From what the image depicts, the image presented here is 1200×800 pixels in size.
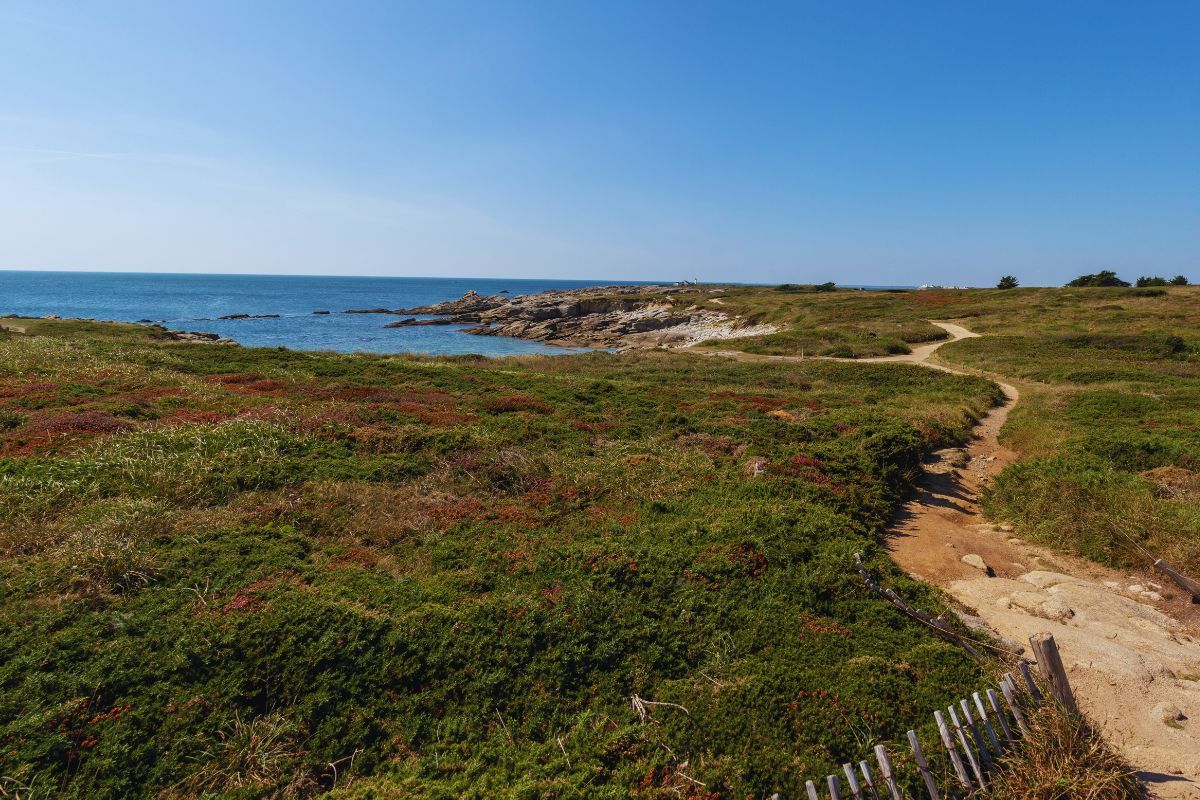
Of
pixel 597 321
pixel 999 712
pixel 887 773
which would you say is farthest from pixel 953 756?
pixel 597 321

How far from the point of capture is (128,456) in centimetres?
1300

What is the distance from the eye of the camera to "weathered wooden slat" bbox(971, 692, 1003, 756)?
19.5 ft

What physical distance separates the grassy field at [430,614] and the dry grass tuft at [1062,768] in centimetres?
88

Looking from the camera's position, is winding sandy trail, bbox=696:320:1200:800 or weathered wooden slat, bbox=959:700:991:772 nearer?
weathered wooden slat, bbox=959:700:991:772

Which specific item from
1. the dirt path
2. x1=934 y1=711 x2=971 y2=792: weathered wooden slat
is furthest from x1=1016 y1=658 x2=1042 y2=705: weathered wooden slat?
x1=934 y1=711 x2=971 y2=792: weathered wooden slat

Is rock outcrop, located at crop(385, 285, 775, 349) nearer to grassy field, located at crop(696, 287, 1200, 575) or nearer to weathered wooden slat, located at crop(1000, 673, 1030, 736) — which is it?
grassy field, located at crop(696, 287, 1200, 575)

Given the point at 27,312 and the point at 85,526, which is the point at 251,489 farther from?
the point at 27,312

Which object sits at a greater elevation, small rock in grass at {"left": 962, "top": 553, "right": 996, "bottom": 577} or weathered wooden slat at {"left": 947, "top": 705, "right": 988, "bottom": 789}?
weathered wooden slat at {"left": 947, "top": 705, "right": 988, "bottom": 789}

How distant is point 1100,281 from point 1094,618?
116734 millimetres

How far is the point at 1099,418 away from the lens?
21359 mm

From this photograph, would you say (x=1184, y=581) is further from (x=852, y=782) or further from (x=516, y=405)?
(x=516, y=405)

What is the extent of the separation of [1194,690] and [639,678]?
8362mm

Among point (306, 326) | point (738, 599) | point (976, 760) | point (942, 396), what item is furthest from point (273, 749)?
point (306, 326)

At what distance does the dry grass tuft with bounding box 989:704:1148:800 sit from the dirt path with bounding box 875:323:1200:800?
0.84 meters
